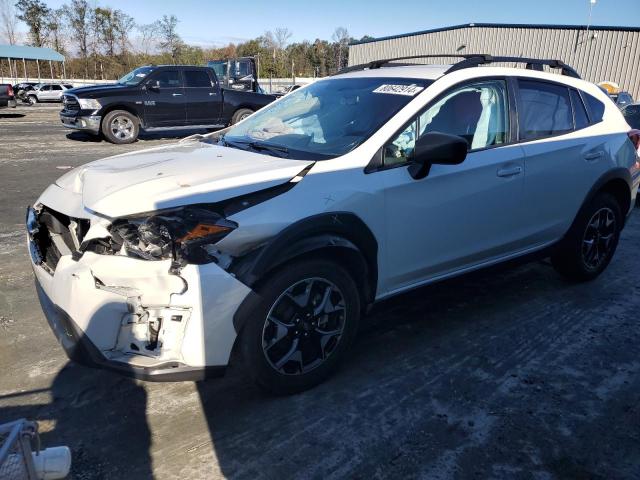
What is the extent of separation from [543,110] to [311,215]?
93.5 inches

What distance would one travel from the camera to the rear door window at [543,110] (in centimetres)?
384

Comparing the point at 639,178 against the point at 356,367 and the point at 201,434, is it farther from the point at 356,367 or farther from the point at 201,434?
the point at 201,434

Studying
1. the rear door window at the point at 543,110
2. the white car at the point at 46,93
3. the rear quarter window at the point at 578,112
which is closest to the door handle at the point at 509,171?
the rear door window at the point at 543,110

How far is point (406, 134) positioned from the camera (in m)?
3.15

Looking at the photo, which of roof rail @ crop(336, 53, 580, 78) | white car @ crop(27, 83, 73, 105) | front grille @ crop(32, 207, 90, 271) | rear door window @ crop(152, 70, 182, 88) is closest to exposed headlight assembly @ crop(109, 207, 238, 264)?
front grille @ crop(32, 207, 90, 271)

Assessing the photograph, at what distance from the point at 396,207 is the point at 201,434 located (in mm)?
1612

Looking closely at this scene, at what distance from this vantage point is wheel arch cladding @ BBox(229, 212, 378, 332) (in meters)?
2.46

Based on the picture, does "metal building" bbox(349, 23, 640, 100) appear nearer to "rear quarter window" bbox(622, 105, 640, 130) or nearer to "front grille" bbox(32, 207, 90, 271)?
"rear quarter window" bbox(622, 105, 640, 130)

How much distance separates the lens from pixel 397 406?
2.81 metres

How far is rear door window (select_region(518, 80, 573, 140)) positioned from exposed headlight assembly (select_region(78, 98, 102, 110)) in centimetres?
1116

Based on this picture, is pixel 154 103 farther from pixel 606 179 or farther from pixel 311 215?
pixel 311 215

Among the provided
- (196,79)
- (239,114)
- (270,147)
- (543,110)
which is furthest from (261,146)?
(239,114)

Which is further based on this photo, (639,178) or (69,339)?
(639,178)

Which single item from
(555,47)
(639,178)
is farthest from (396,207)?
(555,47)
